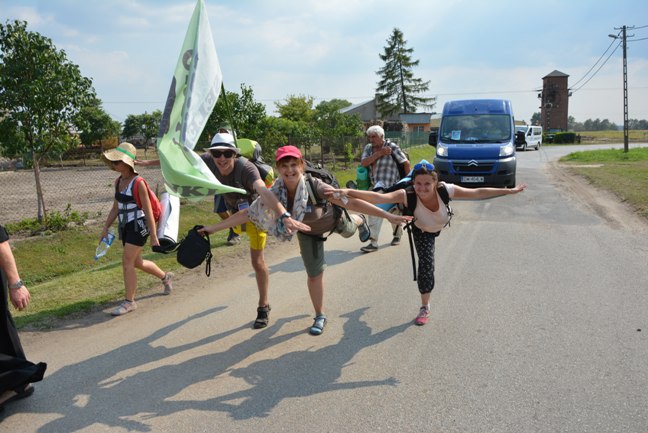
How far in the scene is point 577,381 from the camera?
12.2 ft

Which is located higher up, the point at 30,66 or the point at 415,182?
the point at 30,66

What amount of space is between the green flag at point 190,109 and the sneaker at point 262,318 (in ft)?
4.68

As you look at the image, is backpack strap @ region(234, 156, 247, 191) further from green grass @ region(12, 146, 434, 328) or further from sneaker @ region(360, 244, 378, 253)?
sneaker @ region(360, 244, 378, 253)

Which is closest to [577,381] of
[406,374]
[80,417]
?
[406,374]

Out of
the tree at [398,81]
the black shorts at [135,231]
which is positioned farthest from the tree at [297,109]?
the black shorts at [135,231]

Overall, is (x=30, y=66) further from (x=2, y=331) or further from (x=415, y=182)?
(x=415, y=182)

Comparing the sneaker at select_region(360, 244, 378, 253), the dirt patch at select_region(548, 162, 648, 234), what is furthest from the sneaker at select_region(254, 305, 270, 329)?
the dirt patch at select_region(548, 162, 648, 234)

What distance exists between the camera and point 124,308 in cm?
552

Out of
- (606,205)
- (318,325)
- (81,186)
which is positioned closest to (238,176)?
(318,325)

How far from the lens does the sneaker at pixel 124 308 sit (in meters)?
5.46

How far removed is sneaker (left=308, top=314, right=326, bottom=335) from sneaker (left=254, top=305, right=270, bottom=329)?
0.48 metres

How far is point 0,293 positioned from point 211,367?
1.64 meters

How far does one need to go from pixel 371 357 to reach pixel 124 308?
2850 millimetres

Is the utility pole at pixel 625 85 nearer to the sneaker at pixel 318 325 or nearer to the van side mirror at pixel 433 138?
the van side mirror at pixel 433 138
